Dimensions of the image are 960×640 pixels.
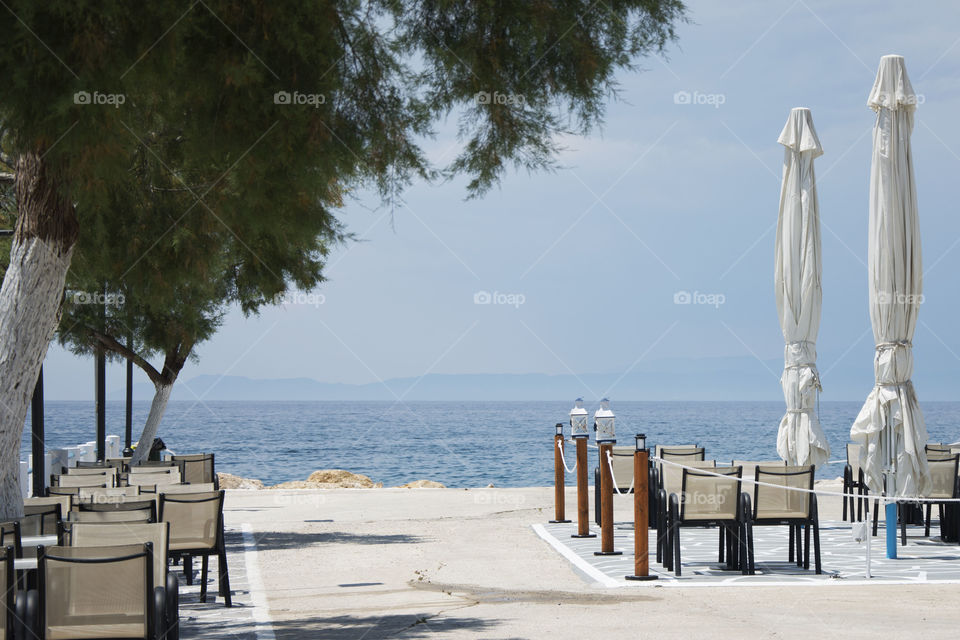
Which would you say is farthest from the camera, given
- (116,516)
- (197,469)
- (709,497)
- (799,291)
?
(197,469)

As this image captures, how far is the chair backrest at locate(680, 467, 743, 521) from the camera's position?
9.64 metres

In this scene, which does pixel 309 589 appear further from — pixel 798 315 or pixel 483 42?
pixel 798 315

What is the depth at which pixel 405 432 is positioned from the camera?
9100 centimetres

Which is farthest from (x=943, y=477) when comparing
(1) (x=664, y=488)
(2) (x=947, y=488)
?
(1) (x=664, y=488)

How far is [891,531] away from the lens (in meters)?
10.4

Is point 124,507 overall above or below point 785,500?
above

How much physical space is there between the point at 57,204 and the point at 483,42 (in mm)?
3466

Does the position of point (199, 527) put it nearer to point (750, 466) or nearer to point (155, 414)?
point (750, 466)

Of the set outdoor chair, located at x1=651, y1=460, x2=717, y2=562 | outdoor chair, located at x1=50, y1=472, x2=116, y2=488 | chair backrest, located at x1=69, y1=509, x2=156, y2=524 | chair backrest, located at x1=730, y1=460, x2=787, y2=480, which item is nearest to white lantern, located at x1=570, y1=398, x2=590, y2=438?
outdoor chair, located at x1=651, y1=460, x2=717, y2=562

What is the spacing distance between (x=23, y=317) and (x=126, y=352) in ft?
33.8

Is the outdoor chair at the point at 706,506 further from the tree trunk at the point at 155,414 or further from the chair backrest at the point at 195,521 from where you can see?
the tree trunk at the point at 155,414

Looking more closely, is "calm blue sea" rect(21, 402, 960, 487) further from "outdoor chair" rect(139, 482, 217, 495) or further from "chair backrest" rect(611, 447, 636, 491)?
"outdoor chair" rect(139, 482, 217, 495)

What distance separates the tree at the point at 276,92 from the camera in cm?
645

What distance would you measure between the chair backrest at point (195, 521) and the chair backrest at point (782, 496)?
469cm
